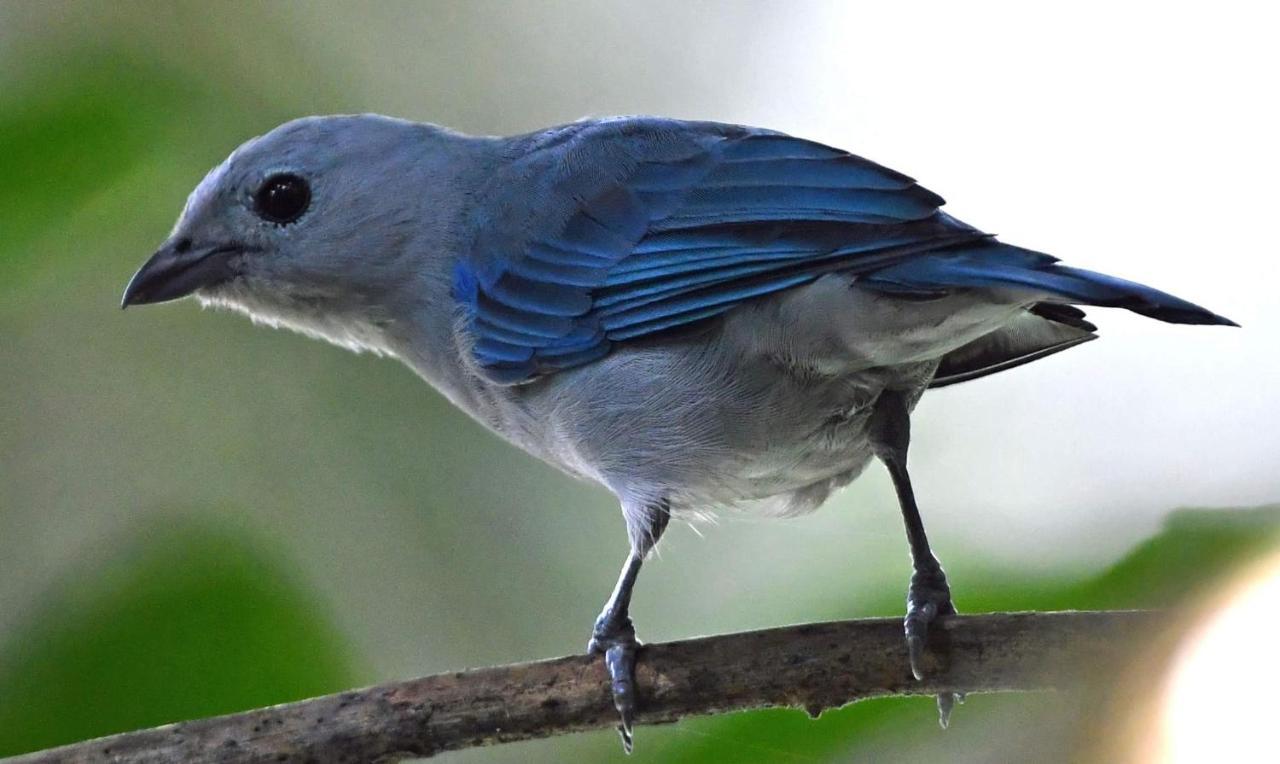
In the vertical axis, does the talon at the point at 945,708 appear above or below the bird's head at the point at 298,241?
below

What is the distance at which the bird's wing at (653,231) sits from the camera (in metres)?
2.58

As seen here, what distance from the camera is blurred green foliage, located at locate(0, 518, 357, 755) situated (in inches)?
116

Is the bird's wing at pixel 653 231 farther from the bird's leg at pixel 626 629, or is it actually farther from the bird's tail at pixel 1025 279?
the bird's leg at pixel 626 629

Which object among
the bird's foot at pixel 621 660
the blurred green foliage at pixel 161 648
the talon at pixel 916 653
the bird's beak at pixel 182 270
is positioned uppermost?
the bird's beak at pixel 182 270

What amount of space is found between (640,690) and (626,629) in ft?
0.55

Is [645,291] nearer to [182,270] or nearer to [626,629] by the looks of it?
[626,629]

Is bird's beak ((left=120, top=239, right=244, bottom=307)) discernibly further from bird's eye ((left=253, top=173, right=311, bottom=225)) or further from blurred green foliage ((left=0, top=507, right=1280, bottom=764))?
blurred green foliage ((left=0, top=507, right=1280, bottom=764))

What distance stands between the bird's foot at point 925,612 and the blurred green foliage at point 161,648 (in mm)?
1354

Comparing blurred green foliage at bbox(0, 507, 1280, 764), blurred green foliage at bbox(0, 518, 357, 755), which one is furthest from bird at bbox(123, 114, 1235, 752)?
blurred green foliage at bbox(0, 518, 357, 755)

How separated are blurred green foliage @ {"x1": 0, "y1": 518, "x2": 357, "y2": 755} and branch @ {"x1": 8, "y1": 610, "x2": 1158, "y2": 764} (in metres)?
0.55

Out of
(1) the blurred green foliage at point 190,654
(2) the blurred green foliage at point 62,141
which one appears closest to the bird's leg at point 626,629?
(1) the blurred green foliage at point 190,654

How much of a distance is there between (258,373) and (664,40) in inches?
81.4

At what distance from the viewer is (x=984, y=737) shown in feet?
7.57

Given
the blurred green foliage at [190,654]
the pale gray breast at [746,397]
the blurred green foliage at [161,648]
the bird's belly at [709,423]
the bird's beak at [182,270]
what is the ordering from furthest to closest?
the bird's beak at [182,270]
the blurred green foliage at [161,648]
the blurred green foliage at [190,654]
the bird's belly at [709,423]
the pale gray breast at [746,397]
